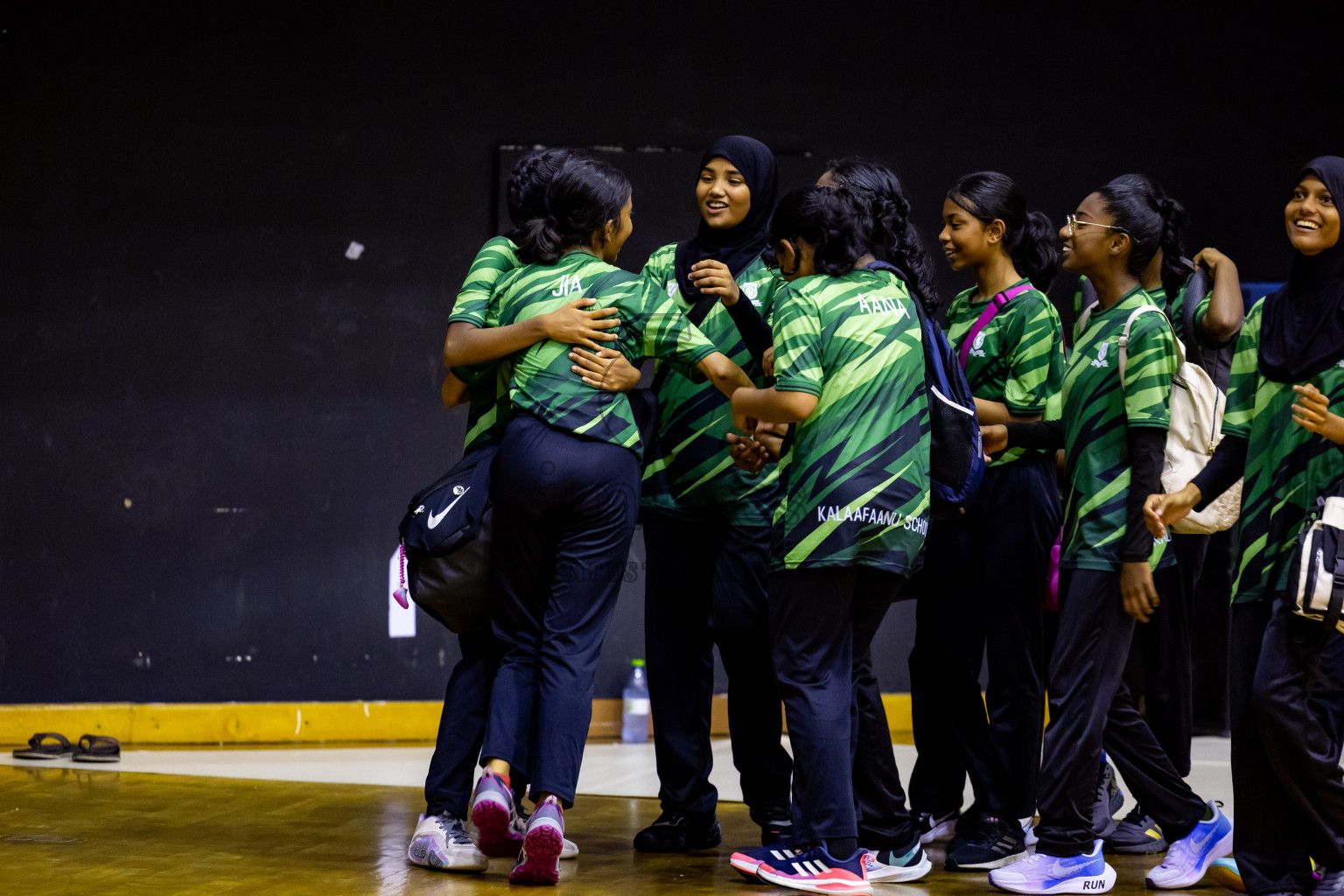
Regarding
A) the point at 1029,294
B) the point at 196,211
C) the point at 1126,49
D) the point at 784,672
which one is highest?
the point at 1126,49

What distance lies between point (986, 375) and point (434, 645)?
324 centimetres

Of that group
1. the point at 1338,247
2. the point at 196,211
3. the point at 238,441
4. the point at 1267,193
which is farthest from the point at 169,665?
the point at 1267,193

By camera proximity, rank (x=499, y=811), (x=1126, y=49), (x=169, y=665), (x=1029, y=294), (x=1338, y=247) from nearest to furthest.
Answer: (x=1338, y=247), (x=499, y=811), (x=1029, y=294), (x=169, y=665), (x=1126, y=49)

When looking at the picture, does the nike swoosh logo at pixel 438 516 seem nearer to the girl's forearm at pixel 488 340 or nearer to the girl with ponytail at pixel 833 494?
the girl's forearm at pixel 488 340

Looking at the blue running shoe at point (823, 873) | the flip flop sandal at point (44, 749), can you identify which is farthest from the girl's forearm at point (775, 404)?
the flip flop sandal at point (44, 749)

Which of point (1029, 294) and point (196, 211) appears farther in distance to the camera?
point (196, 211)

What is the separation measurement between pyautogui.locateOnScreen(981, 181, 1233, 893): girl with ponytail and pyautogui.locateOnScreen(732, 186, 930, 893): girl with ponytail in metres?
0.41

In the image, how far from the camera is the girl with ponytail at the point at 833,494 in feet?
10.5

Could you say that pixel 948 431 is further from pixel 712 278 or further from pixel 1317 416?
pixel 1317 416

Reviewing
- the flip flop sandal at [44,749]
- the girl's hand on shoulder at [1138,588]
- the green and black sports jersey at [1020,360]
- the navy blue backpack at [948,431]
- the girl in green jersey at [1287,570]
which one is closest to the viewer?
the girl in green jersey at [1287,570]

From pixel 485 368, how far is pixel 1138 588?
66.8 inches

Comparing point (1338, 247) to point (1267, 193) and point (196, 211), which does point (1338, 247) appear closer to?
point (1267, 193)

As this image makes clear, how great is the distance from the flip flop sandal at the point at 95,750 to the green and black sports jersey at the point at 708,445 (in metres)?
2.69

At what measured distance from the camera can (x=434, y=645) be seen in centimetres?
630
